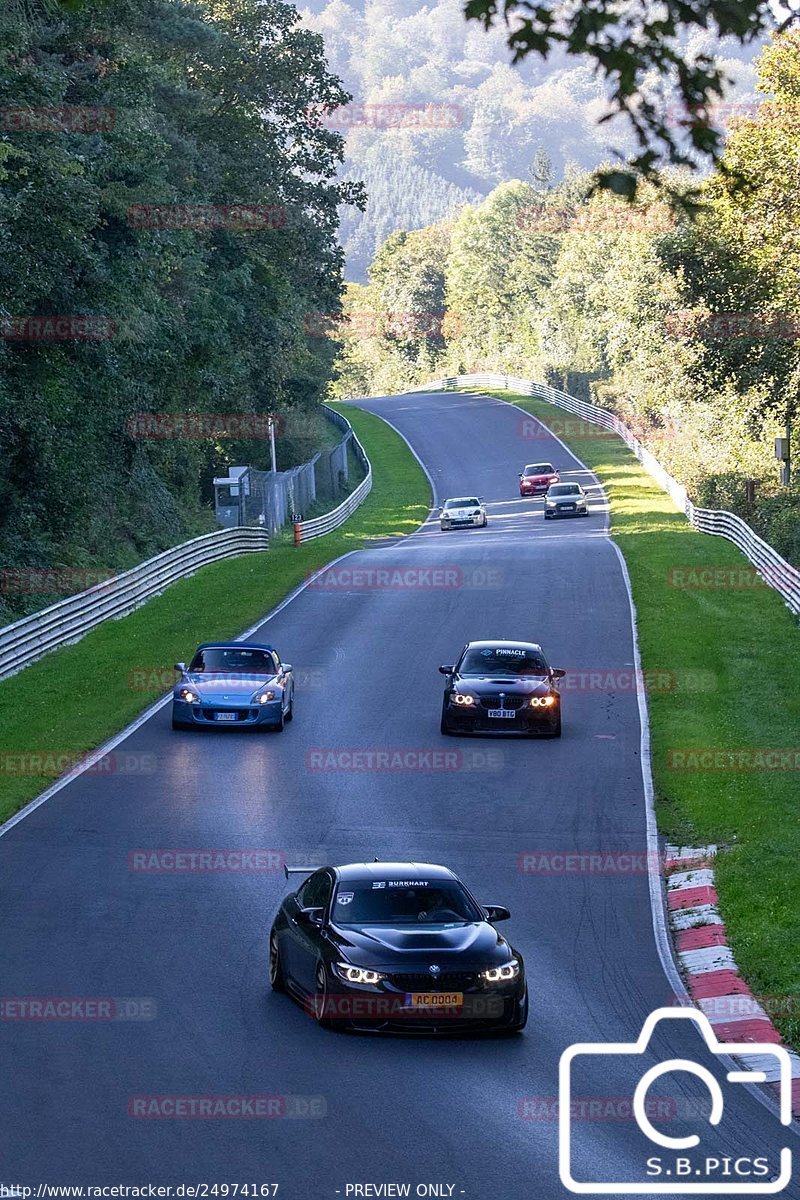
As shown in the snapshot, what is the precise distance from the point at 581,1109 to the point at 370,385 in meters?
169

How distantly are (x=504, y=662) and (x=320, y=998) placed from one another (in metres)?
15.1

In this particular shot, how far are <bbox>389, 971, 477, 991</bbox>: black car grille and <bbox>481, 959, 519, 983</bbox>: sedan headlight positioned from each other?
0.33 feet

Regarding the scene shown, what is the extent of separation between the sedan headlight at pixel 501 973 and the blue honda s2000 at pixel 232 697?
46.6ft

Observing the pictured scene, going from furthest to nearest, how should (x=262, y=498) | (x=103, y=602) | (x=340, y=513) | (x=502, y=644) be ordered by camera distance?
1. (x=340, y=513)
2. (x=262, y=498)
3. (x=103, y=602)
4. (x=502, y=644)

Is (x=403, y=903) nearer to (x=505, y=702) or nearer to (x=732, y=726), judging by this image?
(x=505, y=702)

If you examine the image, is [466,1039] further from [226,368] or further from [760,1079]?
[226,368]

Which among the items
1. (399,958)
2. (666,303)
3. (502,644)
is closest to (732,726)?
(502,644)

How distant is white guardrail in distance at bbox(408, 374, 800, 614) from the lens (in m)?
40.0

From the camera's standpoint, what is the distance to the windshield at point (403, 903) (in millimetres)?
12633

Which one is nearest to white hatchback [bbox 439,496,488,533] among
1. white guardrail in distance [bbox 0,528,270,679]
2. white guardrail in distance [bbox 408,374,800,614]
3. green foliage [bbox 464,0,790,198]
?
white guardrail in distance [bbox 408,374,800,614]

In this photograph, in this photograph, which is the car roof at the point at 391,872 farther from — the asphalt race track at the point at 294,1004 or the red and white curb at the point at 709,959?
the red and white curb at the point at 709,959

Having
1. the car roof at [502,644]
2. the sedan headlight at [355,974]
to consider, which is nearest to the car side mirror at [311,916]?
the sedan headlight at [355,974]

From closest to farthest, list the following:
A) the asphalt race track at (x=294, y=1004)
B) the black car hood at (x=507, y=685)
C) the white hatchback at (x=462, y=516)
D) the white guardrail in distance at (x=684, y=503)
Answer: the asphalt race track at (x=294, y=1004) < the black car hood at (x=507, y=685) < the white guardrail in distance at (x=684, y=503) < the white hatchback at (x=462, y=516)

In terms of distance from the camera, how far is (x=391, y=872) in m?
13.2
